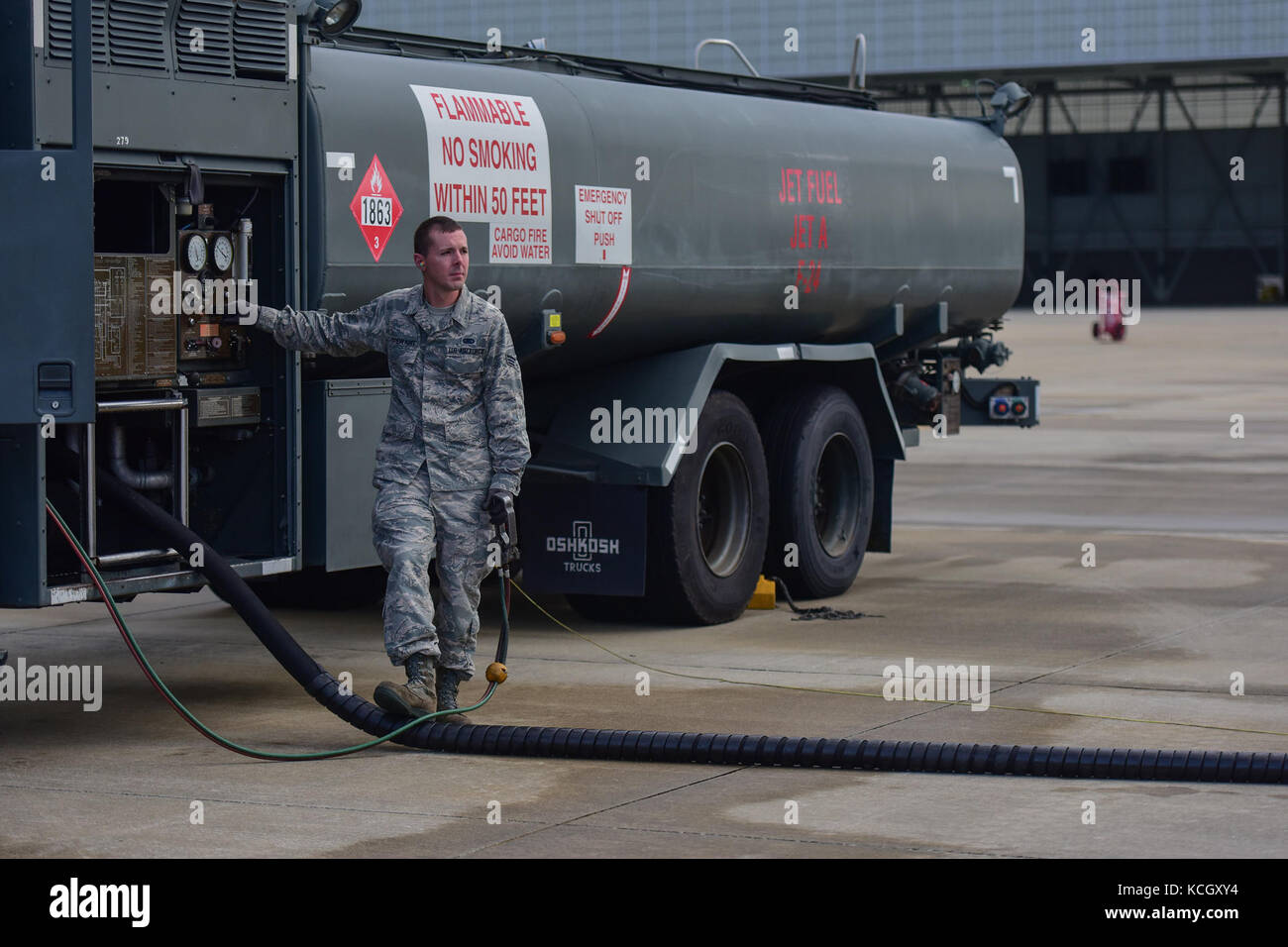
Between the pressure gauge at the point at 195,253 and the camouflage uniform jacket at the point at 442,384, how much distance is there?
1.01 feet

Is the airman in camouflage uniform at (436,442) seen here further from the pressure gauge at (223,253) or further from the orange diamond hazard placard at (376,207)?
the orange diamond hazard placard at (376,207)

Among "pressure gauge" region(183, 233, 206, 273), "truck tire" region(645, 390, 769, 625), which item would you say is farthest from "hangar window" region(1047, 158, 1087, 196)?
"pressure gauge" region(183, 233, 206, 273)

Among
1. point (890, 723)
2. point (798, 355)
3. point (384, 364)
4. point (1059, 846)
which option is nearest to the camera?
point (1059, 846)

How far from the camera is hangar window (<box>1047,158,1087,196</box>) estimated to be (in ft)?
237

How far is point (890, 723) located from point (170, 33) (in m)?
3.93

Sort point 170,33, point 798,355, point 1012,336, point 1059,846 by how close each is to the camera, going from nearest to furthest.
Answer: point 1059,846, point 170,33, point 798,355, point 1012,336

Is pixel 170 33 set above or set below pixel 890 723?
above

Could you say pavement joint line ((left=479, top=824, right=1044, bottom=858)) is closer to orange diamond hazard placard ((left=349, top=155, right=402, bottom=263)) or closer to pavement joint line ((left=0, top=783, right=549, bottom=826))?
pavement joint line ((left=0, top=783, right=549, bottom=826))

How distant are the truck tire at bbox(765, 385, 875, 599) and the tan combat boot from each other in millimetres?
4523

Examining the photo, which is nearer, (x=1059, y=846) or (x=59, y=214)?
(x=1059, y=846)

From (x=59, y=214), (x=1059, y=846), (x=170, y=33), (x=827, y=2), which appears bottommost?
(x=1059, y=846)

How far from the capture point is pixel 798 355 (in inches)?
499

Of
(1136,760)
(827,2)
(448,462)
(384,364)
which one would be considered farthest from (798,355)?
(827,2)

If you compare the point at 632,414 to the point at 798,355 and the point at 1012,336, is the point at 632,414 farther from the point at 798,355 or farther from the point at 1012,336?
the point at 1012,336
